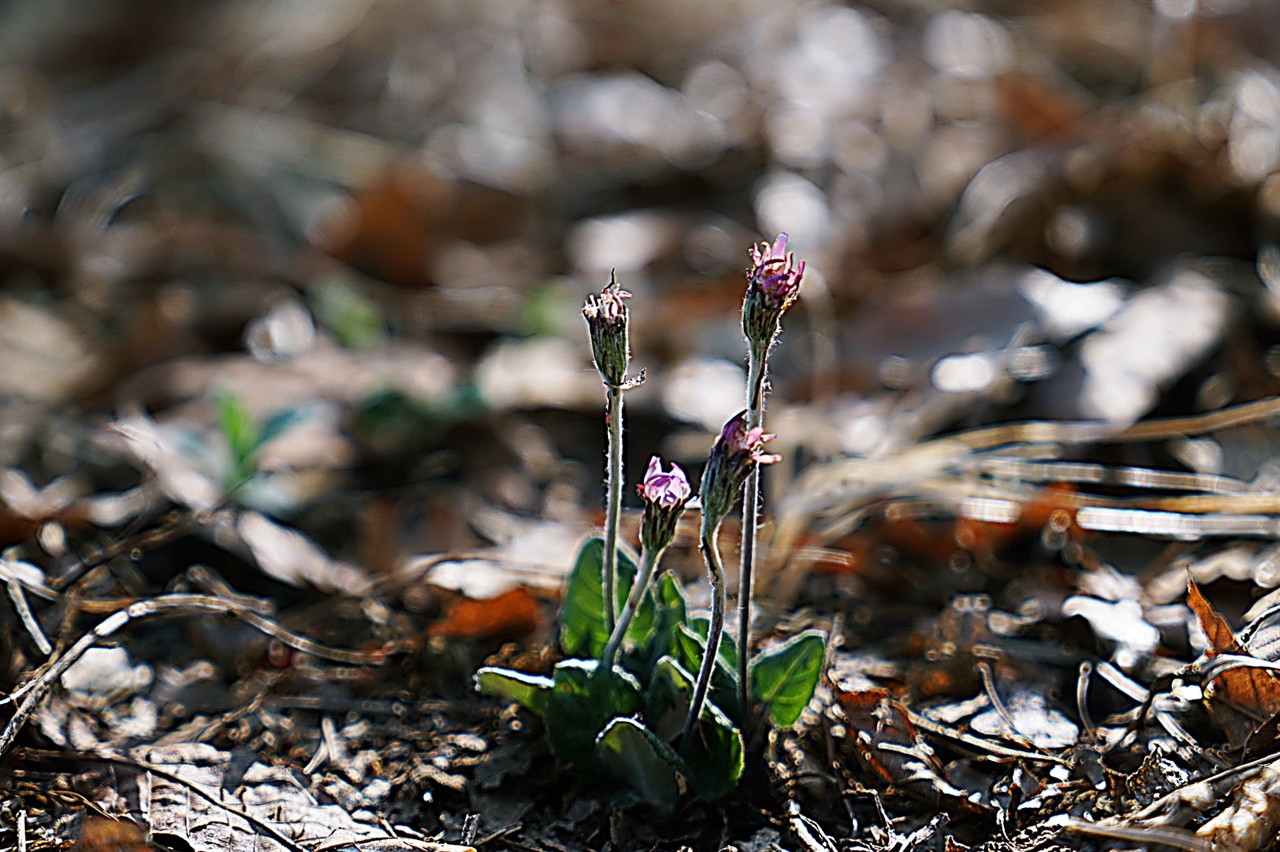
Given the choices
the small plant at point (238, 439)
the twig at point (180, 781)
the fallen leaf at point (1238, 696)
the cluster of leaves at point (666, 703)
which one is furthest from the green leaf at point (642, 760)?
the small plant at point (238, 439)

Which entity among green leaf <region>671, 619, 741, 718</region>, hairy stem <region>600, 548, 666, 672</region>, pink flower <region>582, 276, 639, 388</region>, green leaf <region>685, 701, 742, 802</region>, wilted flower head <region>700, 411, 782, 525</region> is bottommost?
green leaf <region>685, 701, 742, 802</region>

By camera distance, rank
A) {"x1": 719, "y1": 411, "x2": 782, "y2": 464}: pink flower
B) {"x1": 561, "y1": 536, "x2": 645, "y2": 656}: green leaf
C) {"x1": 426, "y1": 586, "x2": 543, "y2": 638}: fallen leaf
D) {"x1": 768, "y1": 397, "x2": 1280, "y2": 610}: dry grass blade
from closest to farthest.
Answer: {"x1": 719, "y1": 411, "x2": 782, "y2": 464}: pink flower → {"x1": 561, "y1": 536, "x2": 645, "y2": 656}: green leaf → {"x1": 426, "y1": 586, "x2": 543, "y2": 638}: fallen leaf → {"x1": 768, "y1": 397, "x2": 1280, "y2": 610}: dry grass blade

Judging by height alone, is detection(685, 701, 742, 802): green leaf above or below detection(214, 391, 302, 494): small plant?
below

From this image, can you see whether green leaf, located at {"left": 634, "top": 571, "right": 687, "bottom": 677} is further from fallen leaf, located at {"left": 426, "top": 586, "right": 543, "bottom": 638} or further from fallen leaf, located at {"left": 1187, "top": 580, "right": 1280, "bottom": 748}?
fallen leaf, located at {"left": 1187, "top": 580, "right": 1280, "bottom": 748}

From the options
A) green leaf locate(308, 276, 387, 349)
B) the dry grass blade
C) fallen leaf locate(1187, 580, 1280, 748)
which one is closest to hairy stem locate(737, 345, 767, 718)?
the dry grass blade

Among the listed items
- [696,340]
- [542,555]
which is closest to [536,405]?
[696,340]

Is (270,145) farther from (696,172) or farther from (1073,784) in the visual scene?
(1073,784)
